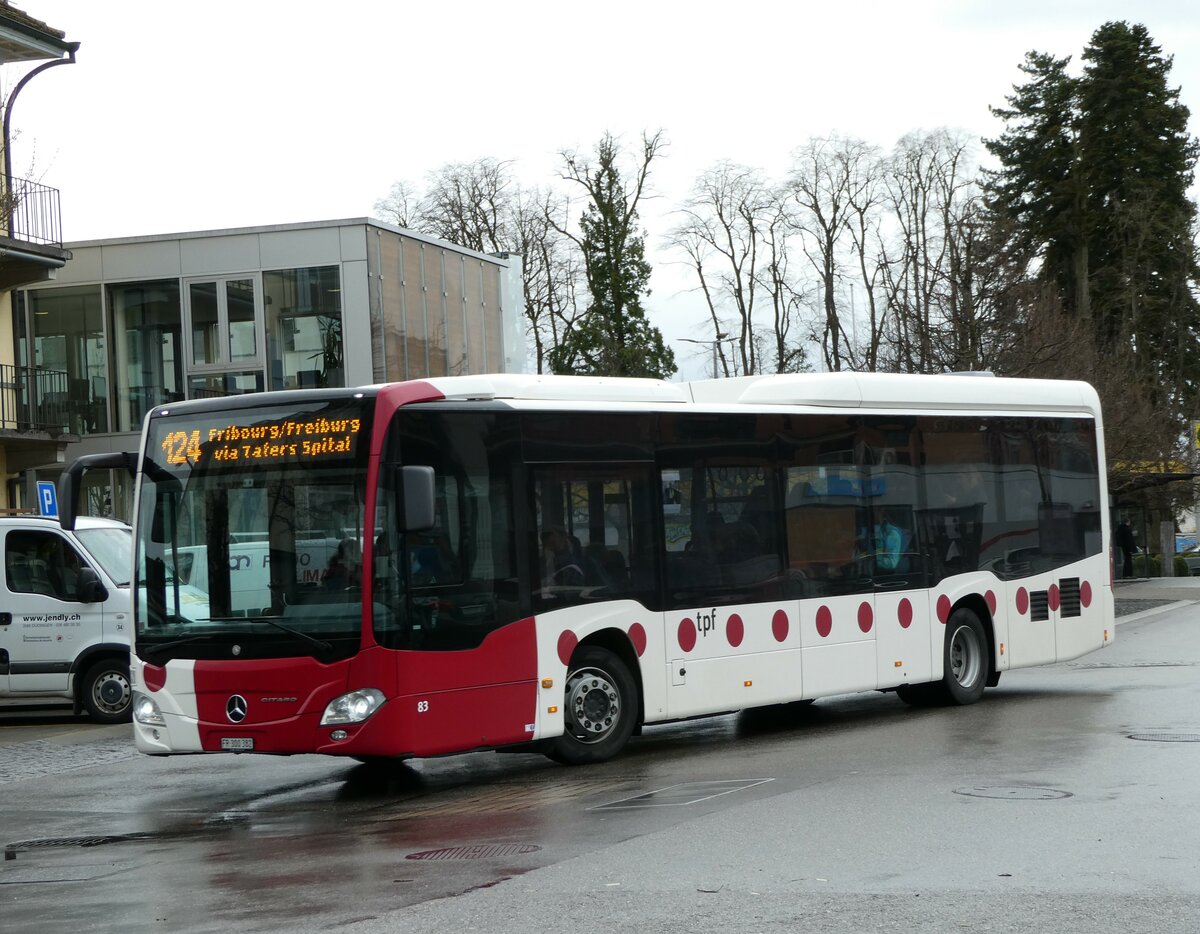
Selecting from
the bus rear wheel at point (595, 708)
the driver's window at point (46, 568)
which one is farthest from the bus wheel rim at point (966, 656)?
the driver's window at point (46, 568)

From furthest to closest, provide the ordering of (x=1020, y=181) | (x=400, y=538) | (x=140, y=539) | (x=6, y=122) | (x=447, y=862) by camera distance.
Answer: (x=1020, y=181), (x=6, y=122), (x=140, y=539), (x=400, y=538), (x=447, y=862)

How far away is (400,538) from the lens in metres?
11.1

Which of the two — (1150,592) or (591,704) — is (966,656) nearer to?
(591,704)

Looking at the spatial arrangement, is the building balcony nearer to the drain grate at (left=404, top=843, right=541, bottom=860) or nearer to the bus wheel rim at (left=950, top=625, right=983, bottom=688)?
the bus wheel rim at (left=950, top=625, right=983, bottom=688)

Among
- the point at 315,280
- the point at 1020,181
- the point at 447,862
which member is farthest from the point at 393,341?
the point at 1020,181

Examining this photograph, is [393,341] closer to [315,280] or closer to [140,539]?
[315,280]

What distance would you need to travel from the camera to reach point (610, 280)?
61.3 meters

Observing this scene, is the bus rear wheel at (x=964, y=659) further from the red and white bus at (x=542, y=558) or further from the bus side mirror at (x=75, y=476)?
the bus side mirror at (x=75, y=476)

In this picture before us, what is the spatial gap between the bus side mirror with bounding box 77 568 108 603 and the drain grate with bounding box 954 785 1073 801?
35.1ft

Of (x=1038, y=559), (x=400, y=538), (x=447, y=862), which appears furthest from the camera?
(x=1038, y=559)

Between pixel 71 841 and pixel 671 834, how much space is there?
3.89 metres

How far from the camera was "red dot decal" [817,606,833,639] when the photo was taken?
14211 millimetres

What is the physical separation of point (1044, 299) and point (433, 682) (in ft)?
98.8

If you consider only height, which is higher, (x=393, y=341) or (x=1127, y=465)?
(x=393, y=341)
